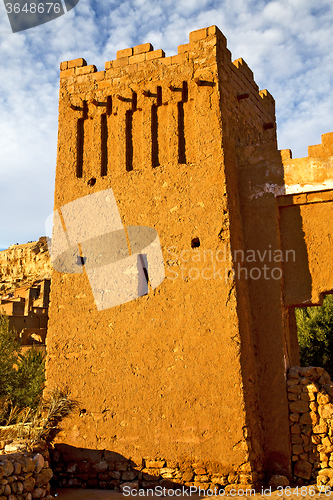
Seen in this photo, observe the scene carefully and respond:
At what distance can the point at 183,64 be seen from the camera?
24.7 feet

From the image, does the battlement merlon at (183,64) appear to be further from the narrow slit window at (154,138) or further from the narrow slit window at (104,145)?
the narrow slit window at (154,138)

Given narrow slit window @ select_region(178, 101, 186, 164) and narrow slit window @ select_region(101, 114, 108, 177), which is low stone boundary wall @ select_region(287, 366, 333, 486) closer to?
narrow slit window @ select_region(178, 101, 186, 164)

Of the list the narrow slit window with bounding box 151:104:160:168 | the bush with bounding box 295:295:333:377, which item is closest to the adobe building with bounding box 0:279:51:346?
the bush with bounding box 295:295:333:377

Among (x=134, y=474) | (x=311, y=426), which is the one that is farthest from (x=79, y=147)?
(x=311, y=426)

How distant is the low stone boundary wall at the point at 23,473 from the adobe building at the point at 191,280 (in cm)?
90

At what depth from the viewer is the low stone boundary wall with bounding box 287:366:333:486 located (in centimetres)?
603

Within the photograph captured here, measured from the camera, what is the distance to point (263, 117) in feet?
30.0

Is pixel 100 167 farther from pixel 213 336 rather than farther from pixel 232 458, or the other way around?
pixel 232 458

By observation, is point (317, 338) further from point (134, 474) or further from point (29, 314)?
point (29, 314)

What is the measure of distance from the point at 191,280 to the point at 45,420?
307cm

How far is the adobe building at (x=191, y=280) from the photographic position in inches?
246

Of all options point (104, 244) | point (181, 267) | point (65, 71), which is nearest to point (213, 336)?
point (181, 267)

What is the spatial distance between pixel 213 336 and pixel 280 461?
1957 millimetres

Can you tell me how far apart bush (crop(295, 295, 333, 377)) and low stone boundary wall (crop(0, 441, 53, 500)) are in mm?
10079
